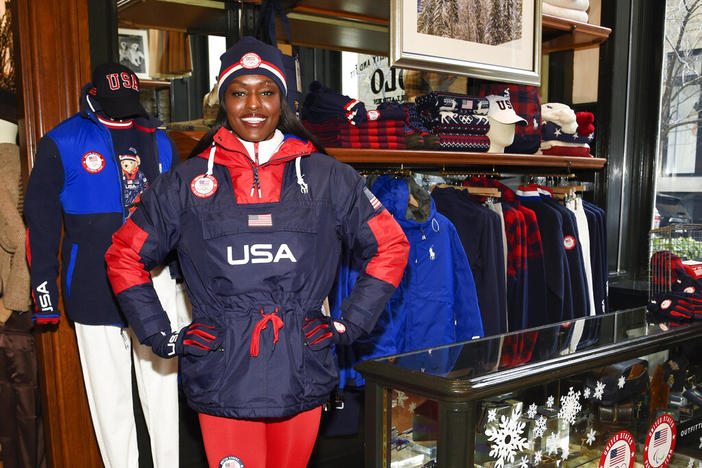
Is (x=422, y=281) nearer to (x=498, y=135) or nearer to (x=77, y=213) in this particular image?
(x=498, y=135)

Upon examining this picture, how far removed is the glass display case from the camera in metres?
1.66

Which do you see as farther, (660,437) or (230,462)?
(660,437)

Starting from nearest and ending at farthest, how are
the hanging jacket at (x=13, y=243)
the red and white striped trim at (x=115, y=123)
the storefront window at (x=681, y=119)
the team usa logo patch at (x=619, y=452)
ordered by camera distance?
the team usa logo patch at (x=619, y=452) < the red and white striped trim at (x=115, y=123) < the hanging jacket at (x=13, y=243) < the storefront window at (x=681, y=119)

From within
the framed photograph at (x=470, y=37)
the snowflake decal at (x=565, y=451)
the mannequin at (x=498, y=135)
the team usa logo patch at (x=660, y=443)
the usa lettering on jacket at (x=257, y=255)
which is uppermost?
the framed photograph at (x=470, y=37)

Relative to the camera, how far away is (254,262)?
1.62m

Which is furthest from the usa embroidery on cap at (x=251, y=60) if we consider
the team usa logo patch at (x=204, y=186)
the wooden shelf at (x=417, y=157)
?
the wooden shelf at (x=417, y=157)

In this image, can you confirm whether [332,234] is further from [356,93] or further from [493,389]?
[356,93]

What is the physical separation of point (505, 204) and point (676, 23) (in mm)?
2030

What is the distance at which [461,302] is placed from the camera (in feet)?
9.19

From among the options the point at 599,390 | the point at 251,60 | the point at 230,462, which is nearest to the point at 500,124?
the point at 599,390

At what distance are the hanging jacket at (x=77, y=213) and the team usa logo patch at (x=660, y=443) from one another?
6.03 feet

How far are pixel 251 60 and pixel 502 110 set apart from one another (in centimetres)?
179

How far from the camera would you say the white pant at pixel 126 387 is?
2.21m

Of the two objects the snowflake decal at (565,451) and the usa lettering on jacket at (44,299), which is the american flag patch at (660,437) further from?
the usa lettering on jacket at (44,299)
